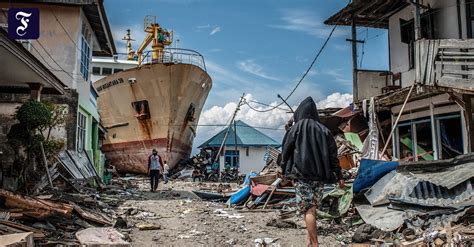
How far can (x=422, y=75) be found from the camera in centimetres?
915

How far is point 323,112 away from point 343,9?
456 centimetres

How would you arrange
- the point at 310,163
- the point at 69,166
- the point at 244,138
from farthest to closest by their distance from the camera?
the point at 244,138 < the point at 69,166 < the point at 310,163

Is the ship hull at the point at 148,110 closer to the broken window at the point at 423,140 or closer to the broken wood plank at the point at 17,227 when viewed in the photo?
the broken window at the point at 423,140

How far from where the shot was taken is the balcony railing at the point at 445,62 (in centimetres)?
852

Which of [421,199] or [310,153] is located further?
[421,199]

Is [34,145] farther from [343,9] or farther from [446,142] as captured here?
[446,142]

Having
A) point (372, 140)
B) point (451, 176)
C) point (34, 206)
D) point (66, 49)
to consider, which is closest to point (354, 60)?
point (372, 140)

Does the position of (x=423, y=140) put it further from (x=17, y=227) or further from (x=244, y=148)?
(x=244, y=148)

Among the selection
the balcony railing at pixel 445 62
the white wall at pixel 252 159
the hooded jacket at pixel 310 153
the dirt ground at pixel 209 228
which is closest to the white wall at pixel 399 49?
the balcony railing at pixel 445 62

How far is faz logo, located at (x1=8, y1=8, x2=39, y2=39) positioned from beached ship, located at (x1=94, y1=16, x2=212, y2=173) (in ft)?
43.0

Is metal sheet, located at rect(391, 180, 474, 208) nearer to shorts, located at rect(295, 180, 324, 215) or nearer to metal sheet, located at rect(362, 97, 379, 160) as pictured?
shorts, located at rect(295, 180, 324, 215)

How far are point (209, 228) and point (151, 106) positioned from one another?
16787 millimetres

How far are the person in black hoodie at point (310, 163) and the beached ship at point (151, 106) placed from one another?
60.1 feet

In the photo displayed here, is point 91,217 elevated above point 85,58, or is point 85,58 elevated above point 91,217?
point 85,58
